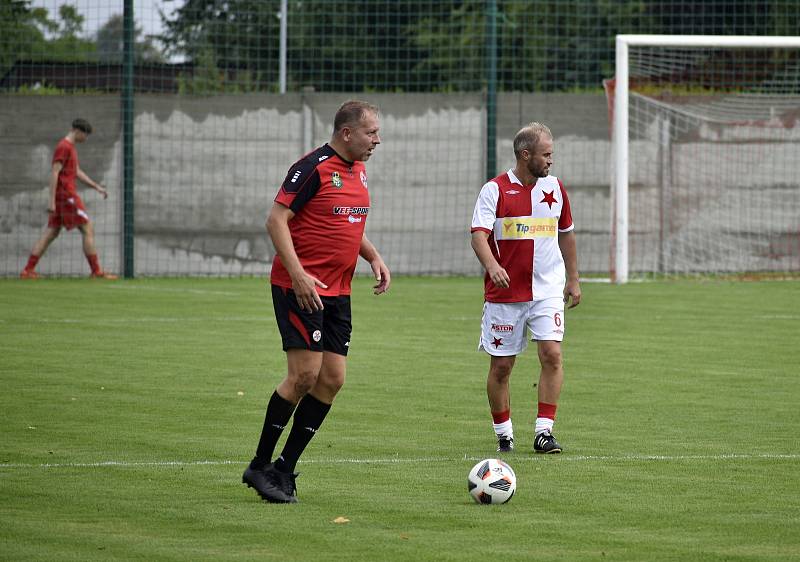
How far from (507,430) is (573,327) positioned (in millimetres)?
7193

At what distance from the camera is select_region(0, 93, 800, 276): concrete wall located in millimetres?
23047

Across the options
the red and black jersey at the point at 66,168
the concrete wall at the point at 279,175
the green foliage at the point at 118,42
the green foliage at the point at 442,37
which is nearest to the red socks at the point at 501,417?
the red and black jersey at the point at 66,168

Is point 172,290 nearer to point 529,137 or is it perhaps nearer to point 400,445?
point 400,445

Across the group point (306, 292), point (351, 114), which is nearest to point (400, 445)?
point (306, 292)

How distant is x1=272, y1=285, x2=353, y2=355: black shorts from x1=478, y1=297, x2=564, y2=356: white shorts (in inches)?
65.9

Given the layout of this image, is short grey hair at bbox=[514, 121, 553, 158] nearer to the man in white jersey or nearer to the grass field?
the man in white jersey

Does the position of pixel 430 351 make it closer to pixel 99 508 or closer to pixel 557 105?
pixel 99 508

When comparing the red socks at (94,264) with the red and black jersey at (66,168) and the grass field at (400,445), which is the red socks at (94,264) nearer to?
the red and black jersey at (66,168)

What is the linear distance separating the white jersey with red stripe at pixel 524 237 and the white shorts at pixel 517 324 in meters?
0.05

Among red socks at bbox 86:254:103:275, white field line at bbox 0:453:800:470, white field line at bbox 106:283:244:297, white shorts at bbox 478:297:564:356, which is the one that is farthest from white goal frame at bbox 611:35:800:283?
white field line at bbox 0:453:800:470

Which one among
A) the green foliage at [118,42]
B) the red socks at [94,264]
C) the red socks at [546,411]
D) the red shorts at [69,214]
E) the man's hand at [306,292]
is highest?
the green foliage at [118,42]

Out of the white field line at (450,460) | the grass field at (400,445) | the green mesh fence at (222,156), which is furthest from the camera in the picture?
the green mesh fence at (222,156)

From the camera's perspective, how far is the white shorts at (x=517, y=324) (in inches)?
337

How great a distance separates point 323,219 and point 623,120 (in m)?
14.7
